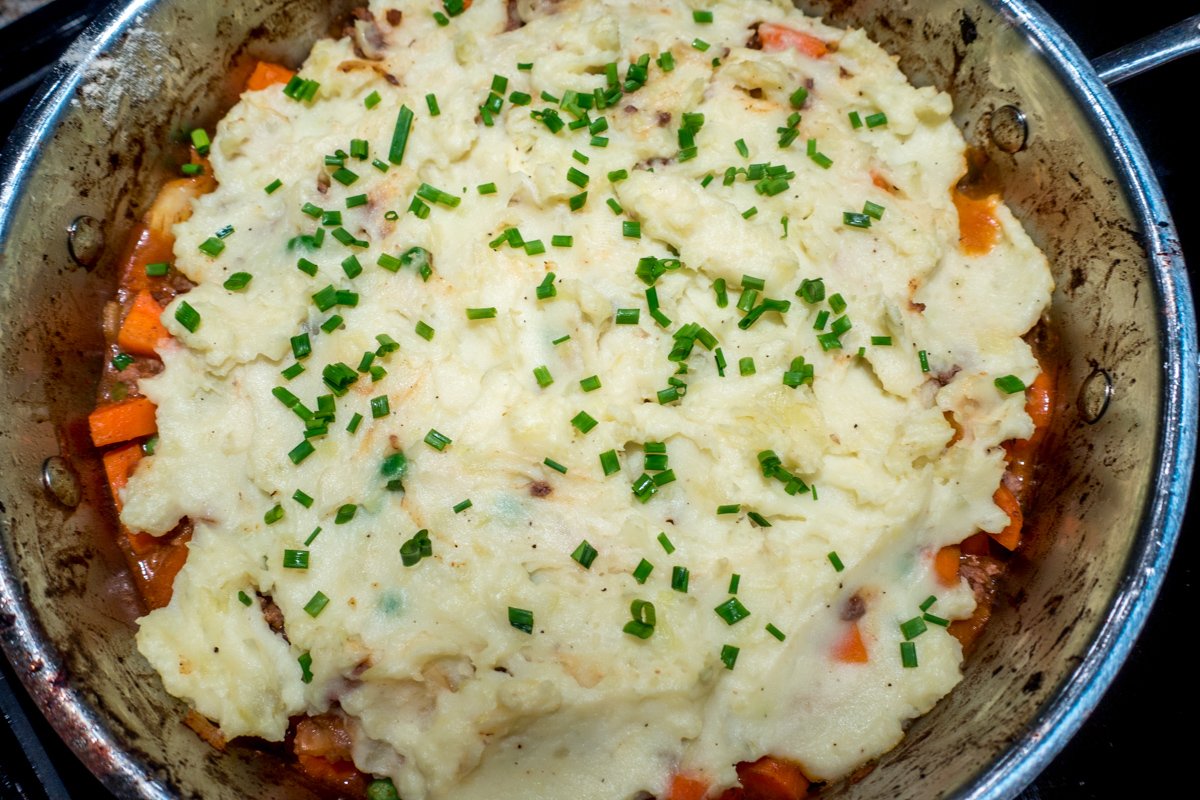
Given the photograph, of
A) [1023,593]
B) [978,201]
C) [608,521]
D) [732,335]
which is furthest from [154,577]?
[978,201]

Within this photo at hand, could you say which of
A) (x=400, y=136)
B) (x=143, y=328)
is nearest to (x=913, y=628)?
(x=400, y=136)

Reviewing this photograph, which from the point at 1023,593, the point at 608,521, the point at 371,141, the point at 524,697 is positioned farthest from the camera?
the point at 371,141

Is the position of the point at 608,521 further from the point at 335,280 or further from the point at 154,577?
the point at 154,577

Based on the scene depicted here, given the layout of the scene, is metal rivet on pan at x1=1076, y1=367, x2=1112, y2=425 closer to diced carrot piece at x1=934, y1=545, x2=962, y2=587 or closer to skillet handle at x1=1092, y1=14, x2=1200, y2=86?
diced carrot piece at x1=934, y1=545, x2=962, y2=587

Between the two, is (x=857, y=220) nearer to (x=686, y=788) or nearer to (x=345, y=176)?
(x=345, y=176)

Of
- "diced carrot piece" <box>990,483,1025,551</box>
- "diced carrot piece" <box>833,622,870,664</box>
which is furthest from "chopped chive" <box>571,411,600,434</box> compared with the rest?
"diced carrot piece" <box>990,483,1025,551</box>

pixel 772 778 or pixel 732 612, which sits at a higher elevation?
pixel 732 612

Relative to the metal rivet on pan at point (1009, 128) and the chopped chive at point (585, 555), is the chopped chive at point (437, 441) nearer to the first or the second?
the chopped chive at point (585, 555)
